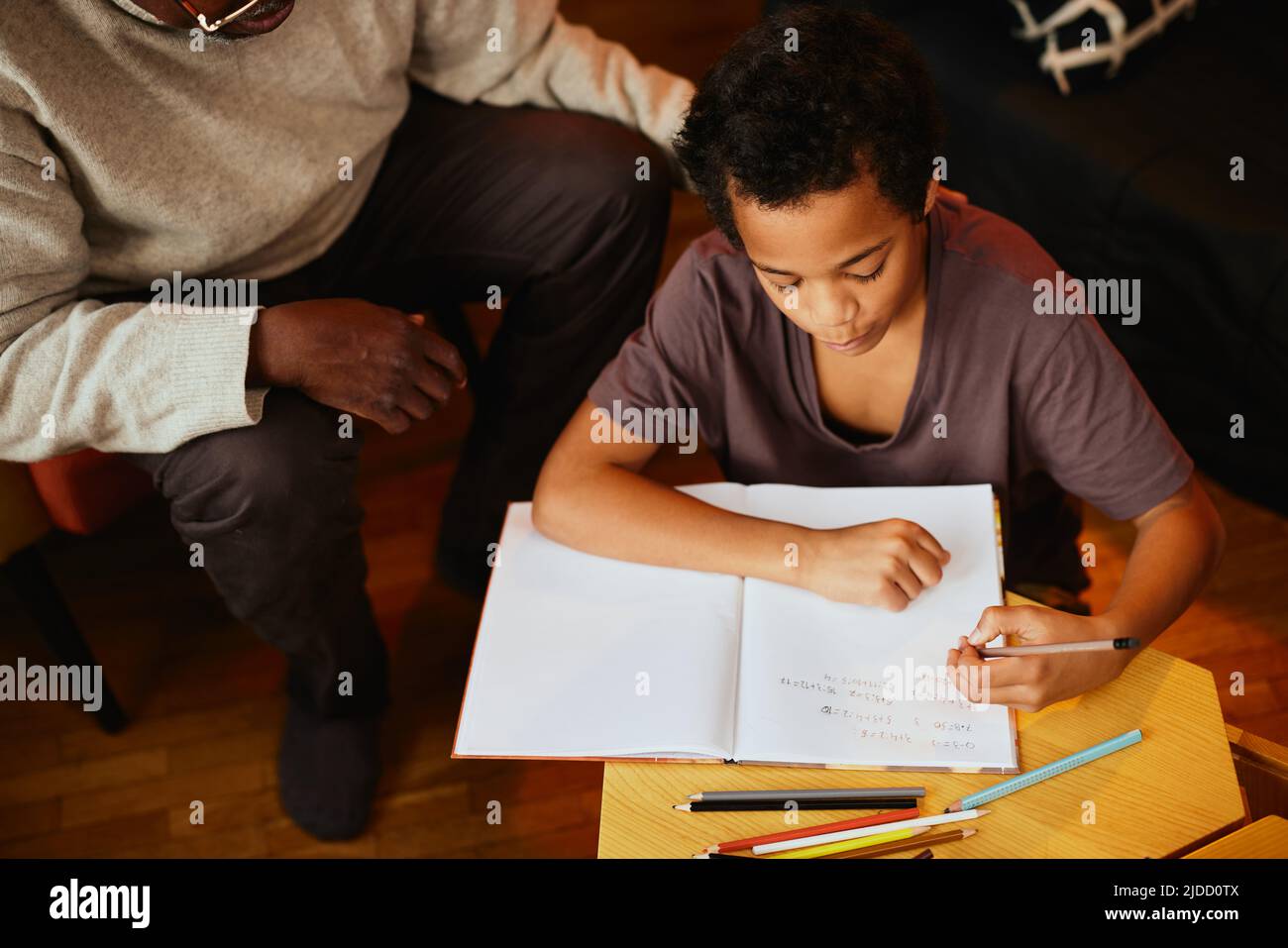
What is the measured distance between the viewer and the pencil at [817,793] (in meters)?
0.84

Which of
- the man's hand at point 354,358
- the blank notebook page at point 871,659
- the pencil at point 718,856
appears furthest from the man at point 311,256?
the pencil at point 718,856

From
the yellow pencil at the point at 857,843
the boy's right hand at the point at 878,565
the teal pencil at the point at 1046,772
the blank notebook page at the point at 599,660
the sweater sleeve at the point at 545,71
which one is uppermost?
the sweater sleeve at the point at 545,71

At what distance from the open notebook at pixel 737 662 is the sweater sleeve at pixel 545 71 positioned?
25.7 inches

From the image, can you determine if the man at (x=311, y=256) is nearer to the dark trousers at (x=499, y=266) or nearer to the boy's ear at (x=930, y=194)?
the dark trousers at (x=499, y=266)

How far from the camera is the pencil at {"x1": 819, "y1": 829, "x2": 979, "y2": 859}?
812 mm

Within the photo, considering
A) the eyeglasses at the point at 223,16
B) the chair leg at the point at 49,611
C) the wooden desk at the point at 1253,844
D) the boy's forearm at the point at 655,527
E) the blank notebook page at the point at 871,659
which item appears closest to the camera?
the wooden desk at the point at 1253,844

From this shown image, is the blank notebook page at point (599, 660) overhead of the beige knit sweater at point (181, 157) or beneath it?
beneath

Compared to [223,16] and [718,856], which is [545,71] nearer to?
[223,16]

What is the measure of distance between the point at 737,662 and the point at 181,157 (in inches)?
30.7

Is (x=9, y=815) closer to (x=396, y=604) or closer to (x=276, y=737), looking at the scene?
(x=276, y=737)

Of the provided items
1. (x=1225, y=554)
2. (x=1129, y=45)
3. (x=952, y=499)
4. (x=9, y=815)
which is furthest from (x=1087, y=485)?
(x=9, y=815)

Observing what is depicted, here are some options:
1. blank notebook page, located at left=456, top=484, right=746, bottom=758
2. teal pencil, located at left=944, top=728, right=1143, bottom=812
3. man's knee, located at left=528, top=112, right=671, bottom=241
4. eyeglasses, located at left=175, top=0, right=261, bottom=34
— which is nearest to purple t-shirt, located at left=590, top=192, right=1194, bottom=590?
blank notebook page, located at left=456, top=484, right=746, bottom=758

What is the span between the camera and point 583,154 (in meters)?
1.45
